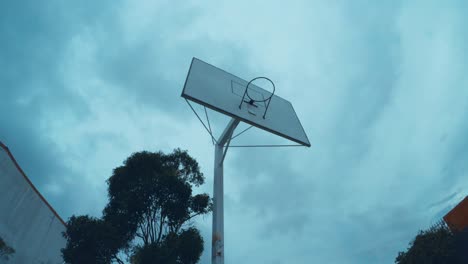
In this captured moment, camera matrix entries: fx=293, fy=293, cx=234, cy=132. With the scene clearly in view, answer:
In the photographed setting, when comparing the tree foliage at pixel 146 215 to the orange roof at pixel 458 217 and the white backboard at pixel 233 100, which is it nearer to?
the white backboard at pixel 233 100

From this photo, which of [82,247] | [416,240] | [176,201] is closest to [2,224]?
[82,247]

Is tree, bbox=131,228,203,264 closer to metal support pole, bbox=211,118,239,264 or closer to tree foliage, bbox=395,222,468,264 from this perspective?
metal support pole, bbox=211,118,239,264

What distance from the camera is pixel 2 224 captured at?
41.0ft

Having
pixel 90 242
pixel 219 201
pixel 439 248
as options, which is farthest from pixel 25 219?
pixel 439 248

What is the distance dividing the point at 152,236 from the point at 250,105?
17.8 ft

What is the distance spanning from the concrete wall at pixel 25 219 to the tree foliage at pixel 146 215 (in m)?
6.00

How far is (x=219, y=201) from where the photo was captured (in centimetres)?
846

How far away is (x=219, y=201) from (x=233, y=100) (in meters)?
3.22

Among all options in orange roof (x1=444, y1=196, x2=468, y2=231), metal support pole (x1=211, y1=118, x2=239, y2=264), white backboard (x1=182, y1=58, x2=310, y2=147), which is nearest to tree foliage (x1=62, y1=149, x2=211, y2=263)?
metal support pole (x1=211, y1=118, x2=239, y2=264)

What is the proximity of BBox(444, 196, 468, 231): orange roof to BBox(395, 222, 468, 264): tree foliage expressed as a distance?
1.77ft

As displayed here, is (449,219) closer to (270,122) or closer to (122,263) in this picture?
(270,122)

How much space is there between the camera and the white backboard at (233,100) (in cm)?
866

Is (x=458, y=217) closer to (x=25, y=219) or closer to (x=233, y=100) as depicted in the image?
(x=233, y=100)

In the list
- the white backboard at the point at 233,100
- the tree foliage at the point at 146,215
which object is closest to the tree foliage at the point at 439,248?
the white backboard at the point at 233,100
